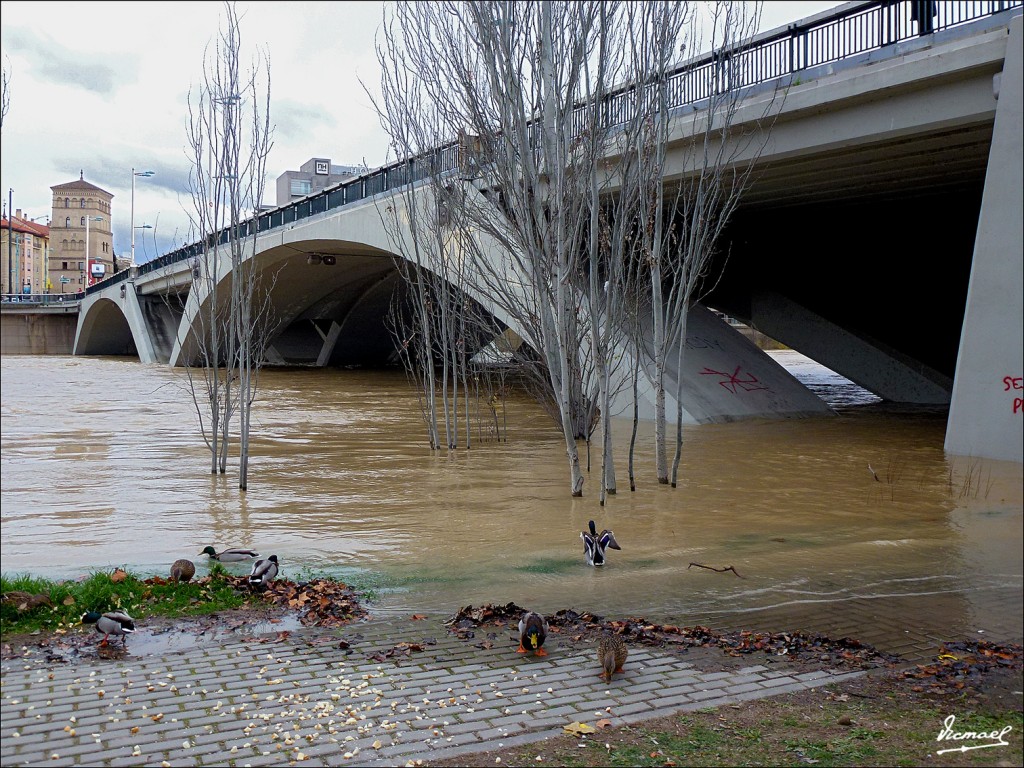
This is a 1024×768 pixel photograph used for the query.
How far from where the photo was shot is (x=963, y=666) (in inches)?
204

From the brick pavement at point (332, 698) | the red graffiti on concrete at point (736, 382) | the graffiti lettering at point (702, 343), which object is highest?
the graffiti lettering at point (702, 343)

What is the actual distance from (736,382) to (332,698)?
63.0ft

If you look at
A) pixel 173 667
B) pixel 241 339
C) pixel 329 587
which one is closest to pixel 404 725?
pixel 173 667

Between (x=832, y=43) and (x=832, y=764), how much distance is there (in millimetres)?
14952

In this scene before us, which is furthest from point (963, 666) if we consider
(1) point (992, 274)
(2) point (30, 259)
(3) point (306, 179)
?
(2) point (30, 259)

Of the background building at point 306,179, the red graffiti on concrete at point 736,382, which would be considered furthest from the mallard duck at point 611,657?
the background building at point 306,179

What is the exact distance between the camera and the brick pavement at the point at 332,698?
13.8 feet

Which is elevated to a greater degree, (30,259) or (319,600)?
(30,259)

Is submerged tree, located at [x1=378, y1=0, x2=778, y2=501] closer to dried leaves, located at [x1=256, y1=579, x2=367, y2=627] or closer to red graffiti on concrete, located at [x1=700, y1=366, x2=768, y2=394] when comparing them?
dried leaves, located at [x1=256, y1=579, x2=367, y2=627]

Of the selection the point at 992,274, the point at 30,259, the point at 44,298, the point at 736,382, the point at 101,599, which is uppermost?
the point at 30,259

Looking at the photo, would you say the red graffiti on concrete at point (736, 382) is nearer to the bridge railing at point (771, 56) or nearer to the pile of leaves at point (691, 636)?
the bridge railing at point (771, 56)

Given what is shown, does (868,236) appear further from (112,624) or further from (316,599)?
(112,624)

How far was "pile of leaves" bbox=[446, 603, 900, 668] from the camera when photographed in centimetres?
562

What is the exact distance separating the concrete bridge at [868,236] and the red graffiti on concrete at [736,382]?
43mm
